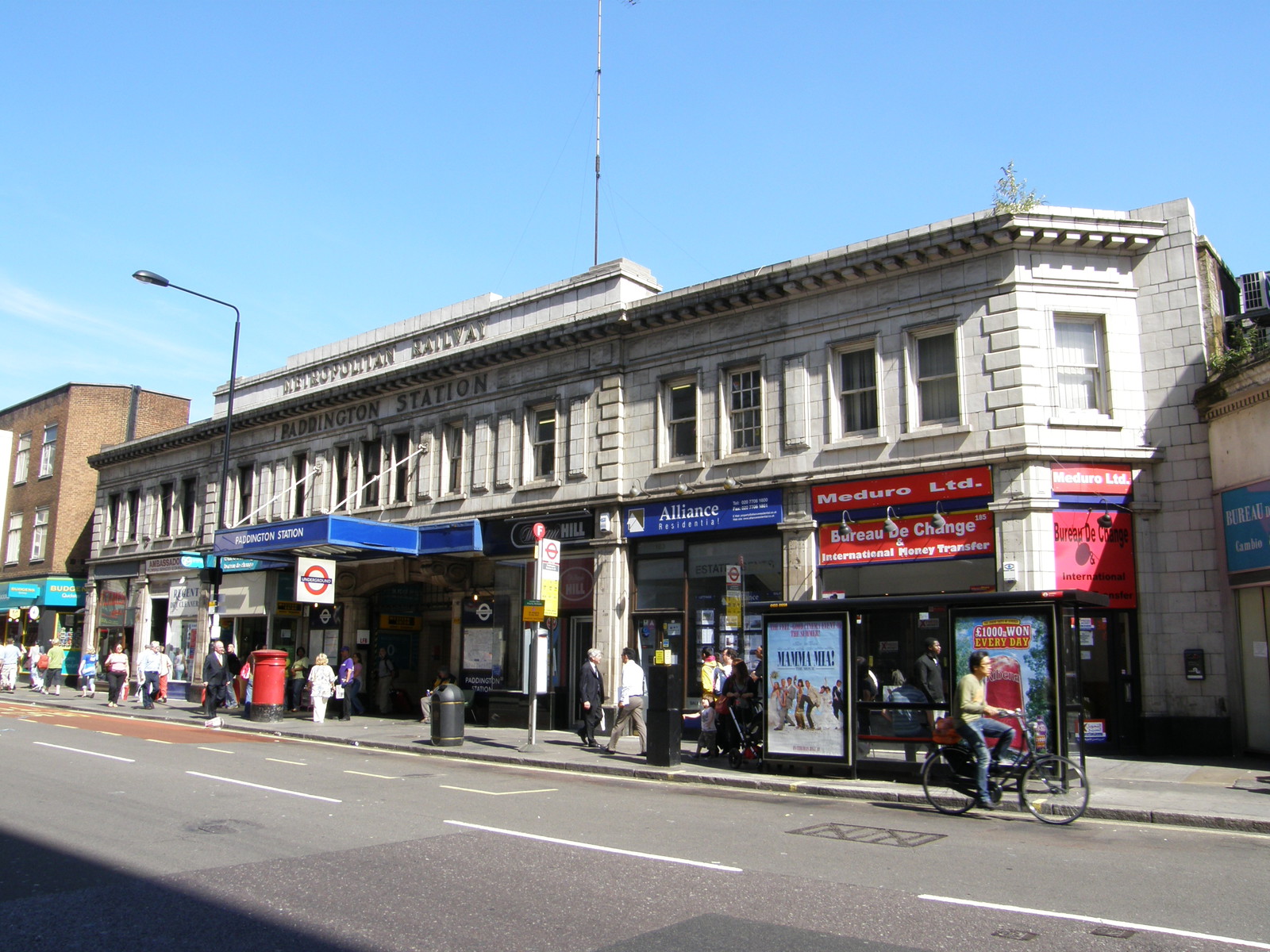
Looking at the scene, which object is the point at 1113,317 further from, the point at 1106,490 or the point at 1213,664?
the point at 1213,664

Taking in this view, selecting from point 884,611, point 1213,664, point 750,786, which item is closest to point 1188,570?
point 1213,664

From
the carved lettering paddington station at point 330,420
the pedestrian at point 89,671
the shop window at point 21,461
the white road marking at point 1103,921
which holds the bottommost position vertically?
the white road marking at point 1103,921

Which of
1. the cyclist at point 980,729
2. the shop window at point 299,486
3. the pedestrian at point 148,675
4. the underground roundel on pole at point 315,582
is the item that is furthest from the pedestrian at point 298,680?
the cyclist at point 980,729

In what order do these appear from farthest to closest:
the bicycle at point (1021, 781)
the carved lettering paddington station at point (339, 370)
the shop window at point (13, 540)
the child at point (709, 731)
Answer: the shop window at point (13, 540) < the carved lettering paddington station at point (339, 370) < the child at point (709, 731) < the bicycle at point (1021, 781)

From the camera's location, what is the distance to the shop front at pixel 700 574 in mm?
20297

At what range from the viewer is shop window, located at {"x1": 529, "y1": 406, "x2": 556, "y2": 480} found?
2486cm

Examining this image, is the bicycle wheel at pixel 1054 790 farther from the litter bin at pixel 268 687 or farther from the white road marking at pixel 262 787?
the litter bin at pixel 268 687

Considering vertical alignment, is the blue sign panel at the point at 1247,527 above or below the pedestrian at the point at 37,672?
above

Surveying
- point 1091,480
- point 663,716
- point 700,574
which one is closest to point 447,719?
point 663,716

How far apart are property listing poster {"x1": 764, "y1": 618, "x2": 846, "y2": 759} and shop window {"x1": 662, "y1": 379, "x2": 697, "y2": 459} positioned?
24.8 ft

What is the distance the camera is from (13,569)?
46281 millimetres

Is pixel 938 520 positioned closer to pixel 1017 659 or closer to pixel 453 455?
pixel 1017 659

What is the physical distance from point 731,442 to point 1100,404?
23.9 feet

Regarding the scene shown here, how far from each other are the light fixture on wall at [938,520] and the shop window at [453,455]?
1331 cm
